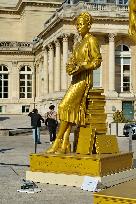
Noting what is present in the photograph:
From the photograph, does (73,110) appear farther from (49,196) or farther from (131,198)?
(131,198)

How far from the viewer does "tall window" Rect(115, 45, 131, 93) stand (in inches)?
1847

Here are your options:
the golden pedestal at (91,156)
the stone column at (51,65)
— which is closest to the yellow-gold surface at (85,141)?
the golden pedestal at (91,156)

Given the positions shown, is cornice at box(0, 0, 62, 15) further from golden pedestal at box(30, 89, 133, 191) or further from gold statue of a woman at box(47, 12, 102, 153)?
golden pedestal at box(30, 89, 133, 191)

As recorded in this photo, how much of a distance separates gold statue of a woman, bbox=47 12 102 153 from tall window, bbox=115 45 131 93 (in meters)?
36.6

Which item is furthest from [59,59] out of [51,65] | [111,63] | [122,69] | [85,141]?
[85,141]

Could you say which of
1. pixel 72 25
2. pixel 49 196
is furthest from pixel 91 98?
pixel 72 25

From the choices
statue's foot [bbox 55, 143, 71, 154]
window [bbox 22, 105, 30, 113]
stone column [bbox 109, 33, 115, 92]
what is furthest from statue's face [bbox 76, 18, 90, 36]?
window [bbox 22, 105, 30, 113]

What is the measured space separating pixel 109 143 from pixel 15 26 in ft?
200

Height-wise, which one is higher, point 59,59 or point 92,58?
point 59,59

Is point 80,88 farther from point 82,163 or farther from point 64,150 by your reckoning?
point 82,163

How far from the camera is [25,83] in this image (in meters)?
61.3

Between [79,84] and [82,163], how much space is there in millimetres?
1647

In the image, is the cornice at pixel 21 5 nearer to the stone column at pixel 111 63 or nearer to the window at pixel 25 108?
the window at pixel 25 108

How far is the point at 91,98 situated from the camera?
10.5m
